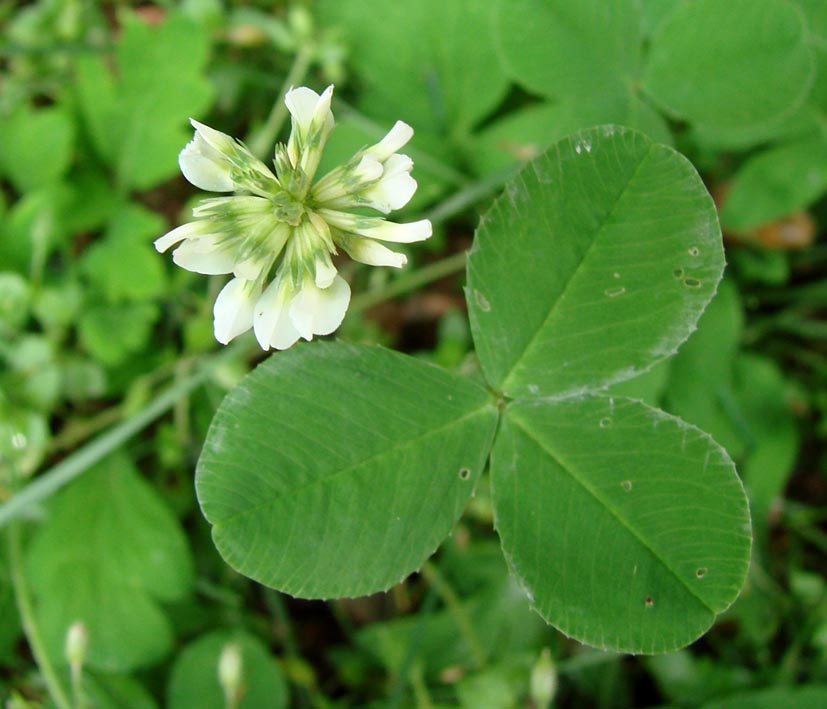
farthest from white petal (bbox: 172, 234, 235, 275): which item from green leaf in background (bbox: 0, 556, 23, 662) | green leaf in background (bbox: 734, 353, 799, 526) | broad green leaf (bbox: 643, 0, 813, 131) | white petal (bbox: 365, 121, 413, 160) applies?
green leaf in background (bbox: 734, 353, 799, 526)

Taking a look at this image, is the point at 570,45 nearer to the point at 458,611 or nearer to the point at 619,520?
the point at 619,520

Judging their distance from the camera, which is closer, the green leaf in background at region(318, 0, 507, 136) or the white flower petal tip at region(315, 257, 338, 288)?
the white flower petal tip at region(315, 257, 338, 288)

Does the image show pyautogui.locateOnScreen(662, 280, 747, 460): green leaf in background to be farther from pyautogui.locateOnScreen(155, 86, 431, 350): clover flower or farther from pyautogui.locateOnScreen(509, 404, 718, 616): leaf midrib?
pyautogui.locateOnScreen(155, 86, 431, 350): clover flower

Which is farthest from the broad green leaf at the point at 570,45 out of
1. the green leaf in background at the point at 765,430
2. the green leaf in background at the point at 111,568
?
the green leaf in background at the point at 111,568

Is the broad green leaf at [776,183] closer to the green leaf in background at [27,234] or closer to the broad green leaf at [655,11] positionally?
the broad green leaf at [655,11]

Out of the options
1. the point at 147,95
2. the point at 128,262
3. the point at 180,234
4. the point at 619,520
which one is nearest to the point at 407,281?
the point at 128,262

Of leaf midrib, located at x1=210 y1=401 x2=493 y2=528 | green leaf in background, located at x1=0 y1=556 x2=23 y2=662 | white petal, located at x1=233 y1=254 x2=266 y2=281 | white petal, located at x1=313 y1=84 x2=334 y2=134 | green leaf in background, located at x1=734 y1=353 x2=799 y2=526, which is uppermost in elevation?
white petal, located at x1=313 y1=84 x2=334 y2=134

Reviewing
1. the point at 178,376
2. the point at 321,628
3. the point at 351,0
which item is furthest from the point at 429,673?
the point at 351,0
